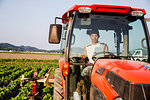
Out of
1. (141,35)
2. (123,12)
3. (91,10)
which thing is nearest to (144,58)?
(141,35)

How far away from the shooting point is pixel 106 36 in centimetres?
253

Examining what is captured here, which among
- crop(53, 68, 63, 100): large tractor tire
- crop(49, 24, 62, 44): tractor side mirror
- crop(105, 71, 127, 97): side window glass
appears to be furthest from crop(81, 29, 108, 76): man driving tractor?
crop(53, 68, 63, 100): large tractor tire

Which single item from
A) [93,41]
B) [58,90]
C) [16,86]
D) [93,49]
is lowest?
[16,86]

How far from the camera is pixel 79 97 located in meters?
2.32

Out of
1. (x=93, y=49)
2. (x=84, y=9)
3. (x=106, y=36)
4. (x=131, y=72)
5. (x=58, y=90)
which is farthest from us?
(x=58, y=90)

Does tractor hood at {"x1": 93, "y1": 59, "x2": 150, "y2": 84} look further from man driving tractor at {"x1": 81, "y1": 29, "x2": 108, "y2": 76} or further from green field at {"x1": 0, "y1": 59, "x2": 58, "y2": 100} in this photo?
green field at {"x1": 0, "y1": 59, "x2": 58, "y2": 100}

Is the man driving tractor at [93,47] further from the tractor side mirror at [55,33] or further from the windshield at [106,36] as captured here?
the tractor side mirror at [55,33]

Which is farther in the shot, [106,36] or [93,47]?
[106,36]

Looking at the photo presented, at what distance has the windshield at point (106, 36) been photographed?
241 cm

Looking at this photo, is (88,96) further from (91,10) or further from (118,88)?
(91,10)

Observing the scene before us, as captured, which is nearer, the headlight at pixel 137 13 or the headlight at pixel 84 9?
the headlight at pixel 84 9

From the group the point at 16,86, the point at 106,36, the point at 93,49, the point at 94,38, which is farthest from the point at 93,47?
the point at 16,86

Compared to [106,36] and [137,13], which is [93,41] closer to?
[106,36]

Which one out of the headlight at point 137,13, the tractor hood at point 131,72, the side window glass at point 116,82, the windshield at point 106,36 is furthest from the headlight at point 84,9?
the side window glass at point 116,82
